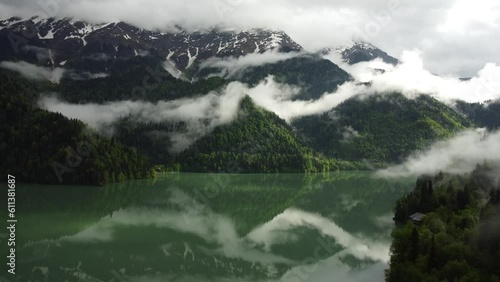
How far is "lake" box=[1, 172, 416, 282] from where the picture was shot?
5191cm

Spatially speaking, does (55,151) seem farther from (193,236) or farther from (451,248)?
(451,248)

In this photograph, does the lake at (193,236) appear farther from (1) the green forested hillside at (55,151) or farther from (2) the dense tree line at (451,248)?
(1) the green forested hillside at (55,151)

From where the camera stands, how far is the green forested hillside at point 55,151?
131000 millimetres

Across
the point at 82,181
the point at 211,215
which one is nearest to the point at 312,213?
the point at 211,215

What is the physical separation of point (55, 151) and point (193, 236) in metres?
84.6

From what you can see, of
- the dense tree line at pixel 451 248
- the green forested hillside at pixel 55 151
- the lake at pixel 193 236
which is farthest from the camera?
the green forested hillside at pixel 55 151

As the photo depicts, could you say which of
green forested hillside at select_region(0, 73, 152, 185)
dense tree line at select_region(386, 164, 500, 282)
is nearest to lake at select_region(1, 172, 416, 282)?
dense tree line at select_region(386, 164, 500, 282)

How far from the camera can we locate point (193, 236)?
7019cm

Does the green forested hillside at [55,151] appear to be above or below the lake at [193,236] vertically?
above

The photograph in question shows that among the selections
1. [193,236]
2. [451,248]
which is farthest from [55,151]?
[451,248]

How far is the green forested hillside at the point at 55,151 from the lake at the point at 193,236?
10835 mm

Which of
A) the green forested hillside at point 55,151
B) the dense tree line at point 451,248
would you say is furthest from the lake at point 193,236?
the green forested hillside at point 55,151

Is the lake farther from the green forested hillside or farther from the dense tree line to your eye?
the green forested hillside

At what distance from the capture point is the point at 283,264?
57.0m
